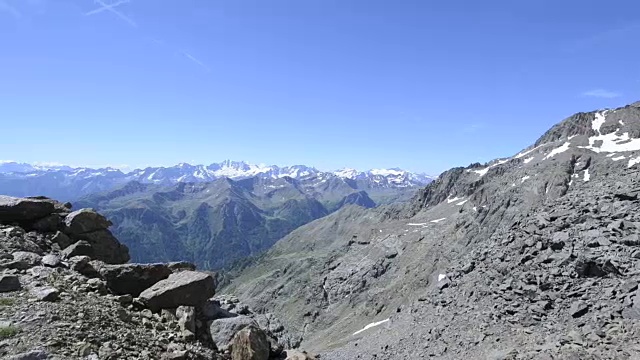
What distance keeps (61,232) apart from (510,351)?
2613 centimetres

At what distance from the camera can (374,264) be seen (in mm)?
174625

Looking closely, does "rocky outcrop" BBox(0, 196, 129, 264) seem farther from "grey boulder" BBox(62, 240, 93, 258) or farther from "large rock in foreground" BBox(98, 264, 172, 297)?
"large rock in foreground" BBox(98, 264, 172, 297)

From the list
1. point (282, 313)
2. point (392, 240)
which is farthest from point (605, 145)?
point (282, 313)

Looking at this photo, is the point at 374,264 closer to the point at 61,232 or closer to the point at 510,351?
the point at 510,351

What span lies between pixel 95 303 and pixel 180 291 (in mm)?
3480

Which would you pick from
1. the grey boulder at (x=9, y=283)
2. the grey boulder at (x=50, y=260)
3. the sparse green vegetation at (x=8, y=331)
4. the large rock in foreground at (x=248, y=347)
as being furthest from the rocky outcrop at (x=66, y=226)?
the large rock in foreground at (x=248, y=347)

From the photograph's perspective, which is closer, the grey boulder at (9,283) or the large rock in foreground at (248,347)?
the grey boulder at (9,283)

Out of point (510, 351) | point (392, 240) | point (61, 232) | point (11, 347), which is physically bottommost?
point (392, 240)

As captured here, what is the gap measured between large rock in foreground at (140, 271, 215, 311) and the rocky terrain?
4cm

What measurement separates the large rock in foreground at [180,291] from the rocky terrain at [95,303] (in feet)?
0.13

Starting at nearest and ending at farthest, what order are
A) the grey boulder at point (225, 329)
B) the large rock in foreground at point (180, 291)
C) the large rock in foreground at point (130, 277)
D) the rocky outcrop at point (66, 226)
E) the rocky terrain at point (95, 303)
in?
the rocky terrain at point (95, 303), the grey boulder at point (225, 329), the large rock in foreground at point (180, 291), the large rock in foreground at point (130, 277), the rocky outcrop at point (66, 226)

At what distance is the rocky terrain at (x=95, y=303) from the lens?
42.5ft

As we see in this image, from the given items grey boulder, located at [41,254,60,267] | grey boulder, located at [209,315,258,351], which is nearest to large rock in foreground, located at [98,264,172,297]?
grey boulder, located at [41,254,60,267]

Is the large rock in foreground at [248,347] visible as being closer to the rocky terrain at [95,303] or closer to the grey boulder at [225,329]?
the rocky terrain at [95,303]
